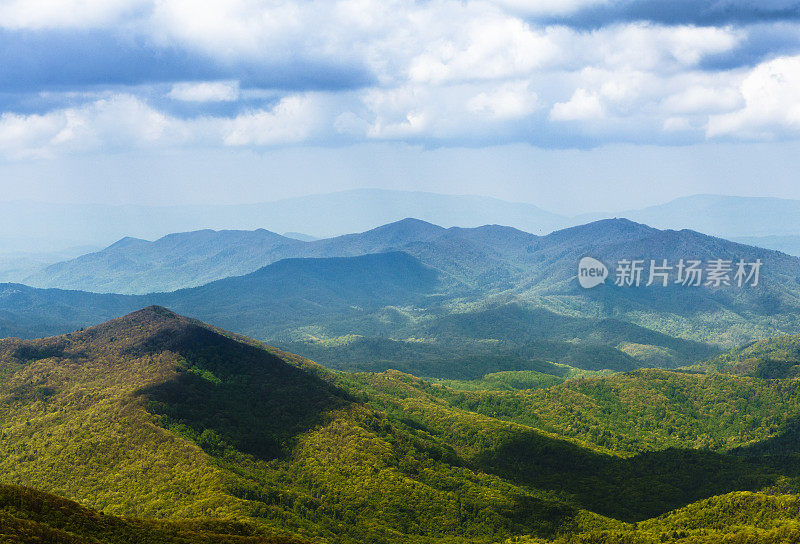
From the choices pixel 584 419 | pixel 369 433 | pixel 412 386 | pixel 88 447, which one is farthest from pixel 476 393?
pixel 88 447

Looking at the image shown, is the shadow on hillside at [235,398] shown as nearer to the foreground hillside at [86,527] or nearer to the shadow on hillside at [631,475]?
the foreground hillside at [86,527]

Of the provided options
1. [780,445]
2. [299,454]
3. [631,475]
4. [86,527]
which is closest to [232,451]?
[299,454]

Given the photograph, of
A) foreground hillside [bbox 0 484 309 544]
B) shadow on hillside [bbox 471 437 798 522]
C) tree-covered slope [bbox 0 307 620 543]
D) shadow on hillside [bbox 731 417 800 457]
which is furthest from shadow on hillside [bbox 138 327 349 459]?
shadow on hillside [bbox 731 417 800 457]

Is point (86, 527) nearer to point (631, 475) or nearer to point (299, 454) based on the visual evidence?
point (299, 454)

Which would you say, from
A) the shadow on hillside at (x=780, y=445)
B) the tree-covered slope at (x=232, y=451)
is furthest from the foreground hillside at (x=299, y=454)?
the shadow on hillside at (x=780, y=445)

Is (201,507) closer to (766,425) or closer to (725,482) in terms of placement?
(725,482)

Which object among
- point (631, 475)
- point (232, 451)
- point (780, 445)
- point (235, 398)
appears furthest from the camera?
point (780, 445)
